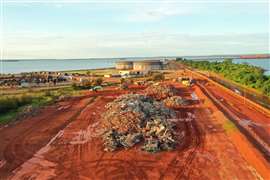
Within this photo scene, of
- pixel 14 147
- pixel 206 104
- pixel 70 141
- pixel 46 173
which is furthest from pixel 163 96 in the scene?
pixel 46 173

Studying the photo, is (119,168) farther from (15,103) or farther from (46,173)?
(15,103)

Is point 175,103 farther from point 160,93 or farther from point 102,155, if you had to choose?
point 102,155

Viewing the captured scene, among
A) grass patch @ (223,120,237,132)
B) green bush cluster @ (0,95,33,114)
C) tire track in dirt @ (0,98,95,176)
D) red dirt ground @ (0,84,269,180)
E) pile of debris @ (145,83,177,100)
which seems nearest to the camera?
red dirt ground @ (0,84,269,180)

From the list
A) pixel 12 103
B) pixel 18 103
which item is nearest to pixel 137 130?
pixel 12 103

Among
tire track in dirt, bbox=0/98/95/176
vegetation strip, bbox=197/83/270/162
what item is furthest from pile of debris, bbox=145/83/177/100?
tire track in dirt, bbox=0/98/95/176

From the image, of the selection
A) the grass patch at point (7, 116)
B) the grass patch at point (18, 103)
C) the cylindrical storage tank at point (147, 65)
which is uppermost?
the cylindrical storage tank at point (147, 65)

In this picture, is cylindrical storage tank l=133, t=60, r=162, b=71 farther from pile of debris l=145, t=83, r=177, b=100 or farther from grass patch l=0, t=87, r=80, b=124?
grass patch l=0, t=87, r=80, b=124

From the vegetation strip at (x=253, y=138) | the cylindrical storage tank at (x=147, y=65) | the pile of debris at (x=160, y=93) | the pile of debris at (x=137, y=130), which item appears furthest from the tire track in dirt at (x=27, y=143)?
the cylindrical storage tank at (x=147, y=65)

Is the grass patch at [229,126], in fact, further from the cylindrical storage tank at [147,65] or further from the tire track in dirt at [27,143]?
the cylindrical storage tank at [147,65]
